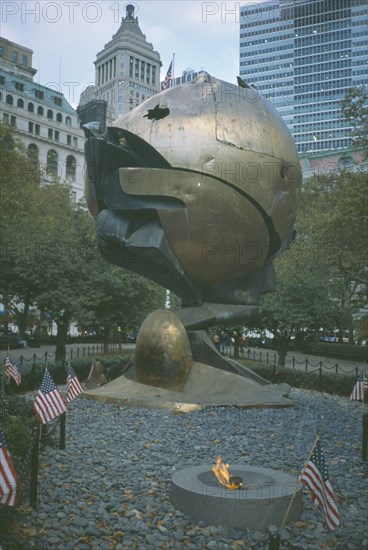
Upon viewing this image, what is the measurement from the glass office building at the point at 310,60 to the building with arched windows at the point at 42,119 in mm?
54867

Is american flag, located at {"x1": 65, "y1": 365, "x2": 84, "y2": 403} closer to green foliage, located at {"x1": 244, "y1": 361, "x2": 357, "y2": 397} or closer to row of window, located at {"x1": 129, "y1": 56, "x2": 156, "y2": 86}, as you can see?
green foliage, located at {"x1": 244, "y1": 361, "x2": 357, "y2": 397}

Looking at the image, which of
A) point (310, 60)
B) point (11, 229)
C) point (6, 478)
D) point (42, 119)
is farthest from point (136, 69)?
point (6, 478)

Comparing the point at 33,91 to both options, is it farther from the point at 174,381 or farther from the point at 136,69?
the point at 174,381

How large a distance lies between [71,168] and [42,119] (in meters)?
8.46

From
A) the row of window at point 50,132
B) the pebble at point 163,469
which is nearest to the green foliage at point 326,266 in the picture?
the pebble at point 163,469

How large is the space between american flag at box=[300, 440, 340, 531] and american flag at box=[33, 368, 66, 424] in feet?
16.0

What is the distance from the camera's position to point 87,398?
1301 cm

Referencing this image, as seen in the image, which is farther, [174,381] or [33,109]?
[33,109]

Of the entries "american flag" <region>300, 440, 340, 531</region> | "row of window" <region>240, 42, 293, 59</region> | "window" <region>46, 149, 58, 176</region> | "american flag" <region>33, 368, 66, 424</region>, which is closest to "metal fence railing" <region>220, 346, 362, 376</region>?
"american flag" <region>33, 368, 66, 424</region>

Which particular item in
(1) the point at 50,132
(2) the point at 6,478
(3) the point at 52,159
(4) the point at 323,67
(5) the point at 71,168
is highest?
(4) the point at 323,67

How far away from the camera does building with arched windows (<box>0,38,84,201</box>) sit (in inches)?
2857

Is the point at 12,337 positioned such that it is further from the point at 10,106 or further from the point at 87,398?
the point at 10,106

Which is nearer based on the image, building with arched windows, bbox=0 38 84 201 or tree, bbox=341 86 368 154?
tree, bbox=341 86 368 154

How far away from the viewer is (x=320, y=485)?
575 centimetres
